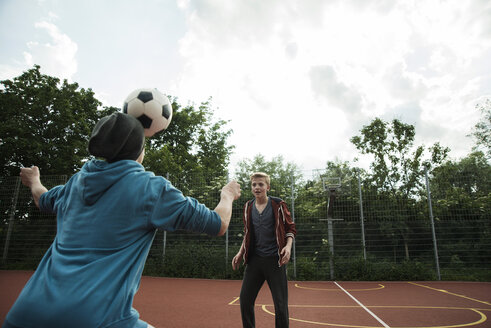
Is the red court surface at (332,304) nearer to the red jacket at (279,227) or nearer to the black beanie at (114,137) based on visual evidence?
the red jacket at (279,227)

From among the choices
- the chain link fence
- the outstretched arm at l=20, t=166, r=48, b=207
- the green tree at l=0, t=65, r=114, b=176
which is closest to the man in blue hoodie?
the outstretched arm at l=20, t=166, r=48, b=207

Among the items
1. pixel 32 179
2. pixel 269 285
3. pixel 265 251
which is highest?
pixel 32 179

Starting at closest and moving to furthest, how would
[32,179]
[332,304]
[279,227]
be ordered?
[32,179]
[279,227]
[332,304]

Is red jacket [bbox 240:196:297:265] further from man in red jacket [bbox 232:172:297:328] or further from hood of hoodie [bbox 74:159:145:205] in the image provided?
hood of hoodie [bbox 74:159:145:205]

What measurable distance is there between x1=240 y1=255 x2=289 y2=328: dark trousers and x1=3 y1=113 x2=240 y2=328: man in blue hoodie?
7.28 ft

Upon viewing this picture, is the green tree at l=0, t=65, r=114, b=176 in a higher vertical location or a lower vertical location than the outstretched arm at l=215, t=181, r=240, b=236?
higher

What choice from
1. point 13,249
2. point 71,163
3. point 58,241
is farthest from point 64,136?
point 58,241

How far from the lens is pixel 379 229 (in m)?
9.02

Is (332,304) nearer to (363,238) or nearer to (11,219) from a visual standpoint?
(363,238)

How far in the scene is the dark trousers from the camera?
292cm

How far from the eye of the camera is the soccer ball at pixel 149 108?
5.65 ft

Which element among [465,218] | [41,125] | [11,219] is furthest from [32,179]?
[41,125]

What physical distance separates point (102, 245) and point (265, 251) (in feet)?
8.38

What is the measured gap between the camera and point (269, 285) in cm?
319
